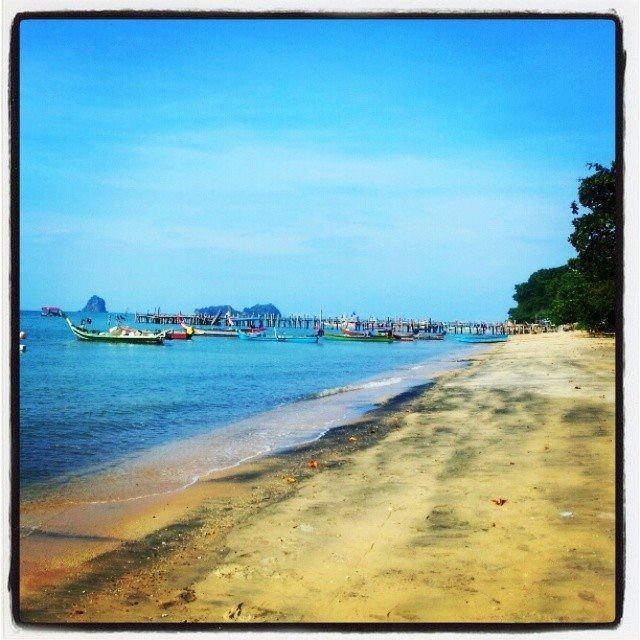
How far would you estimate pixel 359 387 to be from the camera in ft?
37.1

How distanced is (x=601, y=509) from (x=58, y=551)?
2.62 m

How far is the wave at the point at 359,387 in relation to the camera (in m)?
10.5

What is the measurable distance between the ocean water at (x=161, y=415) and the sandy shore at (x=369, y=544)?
2.49 ft

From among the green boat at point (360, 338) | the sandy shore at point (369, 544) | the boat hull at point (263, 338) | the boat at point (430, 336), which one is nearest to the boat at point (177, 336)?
the boat hull at point (263, 338)

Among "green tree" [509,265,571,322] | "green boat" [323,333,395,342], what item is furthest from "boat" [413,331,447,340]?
"green tree" [509,265,571,322]

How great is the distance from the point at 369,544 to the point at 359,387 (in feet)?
27.8

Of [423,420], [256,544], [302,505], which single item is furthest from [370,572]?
[423,420]

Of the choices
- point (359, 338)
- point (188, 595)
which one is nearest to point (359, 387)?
point (188, 595)

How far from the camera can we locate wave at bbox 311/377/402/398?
10542mm

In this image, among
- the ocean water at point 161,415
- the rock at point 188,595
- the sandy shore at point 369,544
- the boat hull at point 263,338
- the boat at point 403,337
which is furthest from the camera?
the boat at point 403,337

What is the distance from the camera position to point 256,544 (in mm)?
2996

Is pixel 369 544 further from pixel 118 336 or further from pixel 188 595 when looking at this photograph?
pixel 118 336

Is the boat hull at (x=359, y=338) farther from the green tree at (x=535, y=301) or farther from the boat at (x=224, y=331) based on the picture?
the green tree at (x=535, y=301)

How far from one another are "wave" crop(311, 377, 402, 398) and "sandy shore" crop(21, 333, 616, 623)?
5662mm
